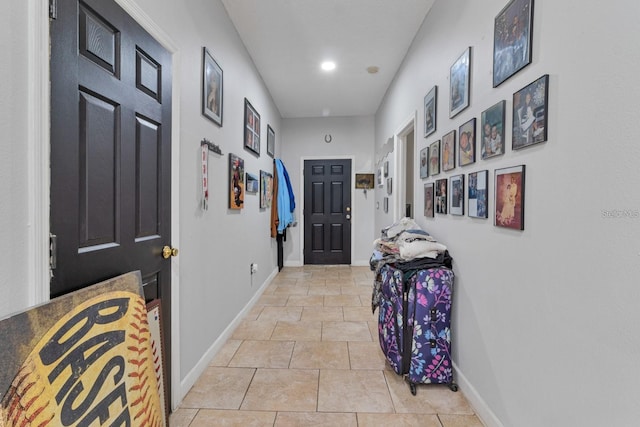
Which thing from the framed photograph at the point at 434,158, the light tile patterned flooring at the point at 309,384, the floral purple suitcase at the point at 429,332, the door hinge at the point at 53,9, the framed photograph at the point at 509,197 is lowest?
the light tile patterned flooring at the point at 309,384

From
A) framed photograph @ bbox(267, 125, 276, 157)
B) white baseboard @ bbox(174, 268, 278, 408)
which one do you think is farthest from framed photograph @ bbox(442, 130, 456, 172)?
Answer: framed photograph @ bbox(267, 125, 276, 157)

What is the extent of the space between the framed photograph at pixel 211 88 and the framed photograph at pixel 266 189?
1.55 meters

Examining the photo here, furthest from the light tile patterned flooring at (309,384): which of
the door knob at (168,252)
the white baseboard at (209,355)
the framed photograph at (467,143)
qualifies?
the framed photograph at (467,143)

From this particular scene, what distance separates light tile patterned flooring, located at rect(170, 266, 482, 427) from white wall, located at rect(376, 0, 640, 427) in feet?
1.35

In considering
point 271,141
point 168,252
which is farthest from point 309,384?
point 271,141

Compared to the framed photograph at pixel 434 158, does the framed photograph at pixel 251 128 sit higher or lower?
higher

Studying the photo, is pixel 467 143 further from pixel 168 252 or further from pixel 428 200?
pixel 168 252

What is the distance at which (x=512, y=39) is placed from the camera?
138 centimetres

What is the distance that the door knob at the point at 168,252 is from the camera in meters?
1.62

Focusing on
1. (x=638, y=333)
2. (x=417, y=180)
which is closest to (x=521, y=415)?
(x=638, y=333)

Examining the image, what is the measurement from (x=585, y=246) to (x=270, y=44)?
3.04 m

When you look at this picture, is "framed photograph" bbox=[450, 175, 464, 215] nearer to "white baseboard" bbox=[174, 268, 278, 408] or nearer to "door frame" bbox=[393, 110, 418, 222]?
"door frame" bbox=[393, 110, 418, 222]

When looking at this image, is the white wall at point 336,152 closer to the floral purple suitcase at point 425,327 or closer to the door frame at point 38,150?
the floral purple suitcase at point 425,327

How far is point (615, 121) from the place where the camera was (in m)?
0.89
